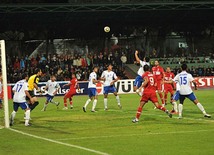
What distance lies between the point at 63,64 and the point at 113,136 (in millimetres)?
34277

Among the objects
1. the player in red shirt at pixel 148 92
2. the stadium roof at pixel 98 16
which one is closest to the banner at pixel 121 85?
the stadium roof at pixel 98 16

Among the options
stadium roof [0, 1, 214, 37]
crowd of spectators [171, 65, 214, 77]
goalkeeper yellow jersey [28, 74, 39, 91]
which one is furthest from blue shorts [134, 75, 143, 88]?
crowd of spectators [171, 65, 214, 77]

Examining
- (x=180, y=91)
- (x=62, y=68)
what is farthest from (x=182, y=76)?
(x=62, y=68)

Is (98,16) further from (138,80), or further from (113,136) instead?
(113,136)

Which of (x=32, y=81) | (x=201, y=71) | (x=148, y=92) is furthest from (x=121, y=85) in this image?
(x=148, y=92)

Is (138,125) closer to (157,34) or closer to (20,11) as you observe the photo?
(20,11)

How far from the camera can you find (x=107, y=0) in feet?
179

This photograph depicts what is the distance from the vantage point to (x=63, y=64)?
169ft

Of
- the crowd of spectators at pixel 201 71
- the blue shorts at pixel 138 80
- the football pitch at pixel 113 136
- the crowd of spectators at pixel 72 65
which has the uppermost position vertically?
the crowd of spectators at pixel 72 65

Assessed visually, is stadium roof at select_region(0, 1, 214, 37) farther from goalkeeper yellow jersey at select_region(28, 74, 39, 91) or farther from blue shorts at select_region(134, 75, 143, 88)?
goalkeeper yellow jersey at select_region(28, 74, 39, 91)

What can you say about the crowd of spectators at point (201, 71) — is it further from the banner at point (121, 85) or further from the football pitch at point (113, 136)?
the football pitch at point (113, 136)

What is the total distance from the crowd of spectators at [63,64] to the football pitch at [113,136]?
25.8 meters

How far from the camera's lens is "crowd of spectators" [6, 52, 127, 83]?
50.3m

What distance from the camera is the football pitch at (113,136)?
1462 centimetres
